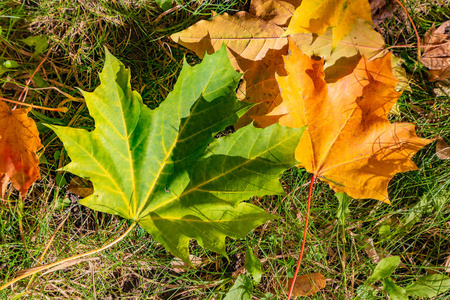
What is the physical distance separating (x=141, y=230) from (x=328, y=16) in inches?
56.5

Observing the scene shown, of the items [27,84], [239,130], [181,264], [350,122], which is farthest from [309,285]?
[27,84]

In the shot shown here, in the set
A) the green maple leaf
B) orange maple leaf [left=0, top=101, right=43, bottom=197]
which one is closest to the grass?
orange maple leaf [left=0, top=101, right=43, bottom=197]

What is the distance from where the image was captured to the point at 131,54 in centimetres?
193

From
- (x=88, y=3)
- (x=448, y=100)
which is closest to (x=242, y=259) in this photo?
(x=448, y=100)

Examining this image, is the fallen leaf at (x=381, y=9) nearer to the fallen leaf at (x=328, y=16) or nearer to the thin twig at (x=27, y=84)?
the fallen leaf at (x=328, y=16)

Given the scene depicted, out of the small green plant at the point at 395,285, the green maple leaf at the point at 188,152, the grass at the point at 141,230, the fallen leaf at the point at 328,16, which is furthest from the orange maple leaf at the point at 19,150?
the small green plant at the point at 395,285

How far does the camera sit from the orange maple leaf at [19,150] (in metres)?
1.62

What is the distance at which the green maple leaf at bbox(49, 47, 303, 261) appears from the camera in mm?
1374

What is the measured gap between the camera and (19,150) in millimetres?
1637

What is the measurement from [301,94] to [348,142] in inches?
12.3

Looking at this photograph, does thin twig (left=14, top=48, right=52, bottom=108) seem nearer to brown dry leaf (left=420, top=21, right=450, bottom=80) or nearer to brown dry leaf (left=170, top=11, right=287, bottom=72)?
brown dry leaf (left=170, top=11, right=287, bottom=72)

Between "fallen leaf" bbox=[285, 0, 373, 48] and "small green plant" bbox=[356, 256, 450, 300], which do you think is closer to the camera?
"fallen leaf" bbox=[285, 0, 373, 48]

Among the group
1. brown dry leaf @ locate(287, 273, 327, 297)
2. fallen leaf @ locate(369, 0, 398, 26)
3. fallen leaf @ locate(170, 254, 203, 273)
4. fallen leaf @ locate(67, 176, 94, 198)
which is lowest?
brown dry leaf @ locate(287, 273, 327, 297)

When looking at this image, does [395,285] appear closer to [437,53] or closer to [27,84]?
[437,53]
